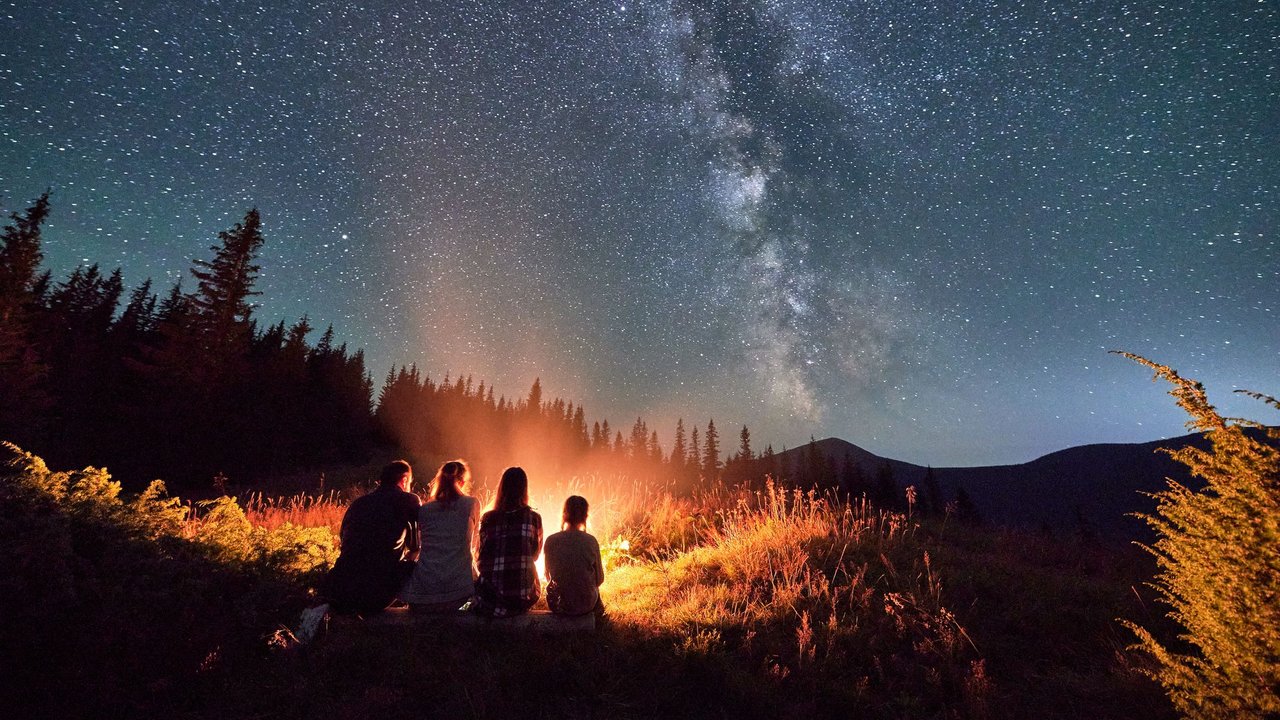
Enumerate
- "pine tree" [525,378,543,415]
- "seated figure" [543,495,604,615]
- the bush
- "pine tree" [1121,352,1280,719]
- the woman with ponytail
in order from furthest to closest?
1. "pine tree" [525,378,543,415]
2. the woman with ponytail
3. "seated figure" [543,495,604,615]
4. the bush
5. "pine tree" [1121,352,1280,719]

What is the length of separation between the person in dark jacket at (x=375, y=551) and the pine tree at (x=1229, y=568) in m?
5.61

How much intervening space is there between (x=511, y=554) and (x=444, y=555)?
2.18ft

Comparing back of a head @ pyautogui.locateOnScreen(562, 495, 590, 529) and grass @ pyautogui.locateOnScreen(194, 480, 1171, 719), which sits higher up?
back of a head @ pyautogui.locateOnScreen(562, 495, 590, 529)

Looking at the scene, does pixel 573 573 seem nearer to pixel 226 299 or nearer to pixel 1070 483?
pixel 226 299

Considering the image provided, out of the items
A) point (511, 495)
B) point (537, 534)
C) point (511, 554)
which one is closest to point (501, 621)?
point (511, 554)

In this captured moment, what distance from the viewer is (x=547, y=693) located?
11.5 ft

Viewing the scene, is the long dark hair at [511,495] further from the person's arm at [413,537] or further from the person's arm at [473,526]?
the person's arm at [413,537]

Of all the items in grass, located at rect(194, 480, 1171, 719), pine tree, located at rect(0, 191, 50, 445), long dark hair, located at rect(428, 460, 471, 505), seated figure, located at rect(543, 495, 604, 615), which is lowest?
grass, located at rect(194, 480, 1171, 719)

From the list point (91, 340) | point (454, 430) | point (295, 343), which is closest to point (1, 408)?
point (91, 340)

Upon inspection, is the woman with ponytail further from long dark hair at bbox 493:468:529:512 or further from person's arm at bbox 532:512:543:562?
person's arm at bbox 532:512:543:562

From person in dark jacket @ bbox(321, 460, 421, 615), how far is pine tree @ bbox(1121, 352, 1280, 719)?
221 inches

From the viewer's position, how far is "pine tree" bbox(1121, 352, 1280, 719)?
2.48 metres

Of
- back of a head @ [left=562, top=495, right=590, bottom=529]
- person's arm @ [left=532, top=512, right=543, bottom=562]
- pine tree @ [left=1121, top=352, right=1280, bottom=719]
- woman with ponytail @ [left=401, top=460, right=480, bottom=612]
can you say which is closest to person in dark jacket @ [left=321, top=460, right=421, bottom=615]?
woman with ponytail @ [left=401, top=460, right=480, bottom=612]

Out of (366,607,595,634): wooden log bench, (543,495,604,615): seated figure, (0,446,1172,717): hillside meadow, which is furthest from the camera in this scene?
(543,495,604,615): seated figure
